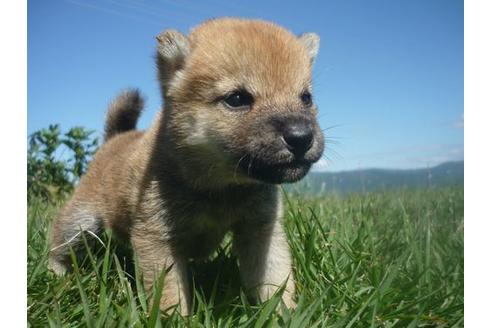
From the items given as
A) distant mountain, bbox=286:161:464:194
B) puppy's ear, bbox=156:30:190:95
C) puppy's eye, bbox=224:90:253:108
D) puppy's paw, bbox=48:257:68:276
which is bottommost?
puppy's paw, bbox=48:257:68:276

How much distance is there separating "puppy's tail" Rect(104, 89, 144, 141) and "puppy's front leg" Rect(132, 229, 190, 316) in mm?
1252

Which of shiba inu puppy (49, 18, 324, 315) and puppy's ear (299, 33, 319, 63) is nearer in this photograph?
shiba inu puppy (49, 18, 324, 315)

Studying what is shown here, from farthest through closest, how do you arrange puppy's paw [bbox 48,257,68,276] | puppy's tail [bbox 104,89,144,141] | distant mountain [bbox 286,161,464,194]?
puppy's tail [bbox 104,89,144,141] < puppy's paw [bbox 48,257,68,276] < distant mountain [bbox 286,161,464,194]

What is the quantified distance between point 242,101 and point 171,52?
40 cm

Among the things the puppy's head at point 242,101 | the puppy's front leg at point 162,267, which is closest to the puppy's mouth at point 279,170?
the puppy's head at point 242,101

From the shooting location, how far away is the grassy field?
1.75 meters

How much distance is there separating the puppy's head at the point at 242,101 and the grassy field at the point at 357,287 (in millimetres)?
425

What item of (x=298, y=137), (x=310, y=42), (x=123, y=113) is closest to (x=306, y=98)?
(x=310, y=42)

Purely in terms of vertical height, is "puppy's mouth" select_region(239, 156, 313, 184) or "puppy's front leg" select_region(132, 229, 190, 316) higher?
"puppy's mouth" select_region(239, 156, 313, 184)

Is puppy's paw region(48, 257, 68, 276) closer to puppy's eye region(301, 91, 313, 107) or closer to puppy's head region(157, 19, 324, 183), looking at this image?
puppy's head region(157, 19, 324, 183)

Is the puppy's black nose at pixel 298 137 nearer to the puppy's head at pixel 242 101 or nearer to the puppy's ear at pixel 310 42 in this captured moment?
the puppy's head at pixel 242 101

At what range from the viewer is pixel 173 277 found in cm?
204

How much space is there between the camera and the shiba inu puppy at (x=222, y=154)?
1902 millimetres

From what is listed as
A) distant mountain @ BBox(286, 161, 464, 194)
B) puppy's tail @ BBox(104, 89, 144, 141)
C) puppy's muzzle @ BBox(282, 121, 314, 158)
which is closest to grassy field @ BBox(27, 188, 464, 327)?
distant mountain @ BBox(286, 161, 464, 194)
